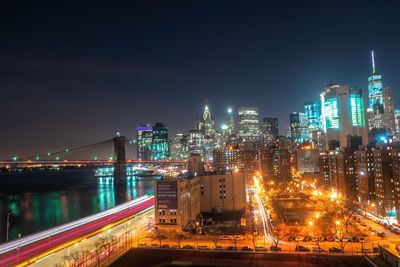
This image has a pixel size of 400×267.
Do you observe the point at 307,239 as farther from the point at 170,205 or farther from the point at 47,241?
the point at 47,241

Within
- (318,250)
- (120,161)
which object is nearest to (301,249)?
(318,250)

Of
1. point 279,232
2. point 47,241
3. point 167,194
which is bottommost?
point 279,232

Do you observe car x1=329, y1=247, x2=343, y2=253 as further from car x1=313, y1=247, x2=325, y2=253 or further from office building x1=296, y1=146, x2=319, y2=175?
office building x1=296, y1=146, x2=319, y2=175

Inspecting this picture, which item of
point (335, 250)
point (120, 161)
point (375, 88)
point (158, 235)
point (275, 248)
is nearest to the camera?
point (335, 250)

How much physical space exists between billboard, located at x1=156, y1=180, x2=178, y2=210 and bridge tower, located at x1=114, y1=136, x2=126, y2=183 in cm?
4823

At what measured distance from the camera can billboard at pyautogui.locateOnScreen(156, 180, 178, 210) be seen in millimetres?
18781

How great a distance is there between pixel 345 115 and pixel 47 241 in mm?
67128

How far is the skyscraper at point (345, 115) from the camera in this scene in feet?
229

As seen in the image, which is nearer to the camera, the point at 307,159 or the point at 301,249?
the point at 301,249

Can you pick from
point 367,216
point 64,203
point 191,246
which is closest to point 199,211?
point 191,246

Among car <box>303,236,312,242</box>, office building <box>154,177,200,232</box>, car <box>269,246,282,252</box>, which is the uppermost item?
office building <box>154,177,200,232</box>

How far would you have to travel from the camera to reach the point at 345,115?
71250 millimetres

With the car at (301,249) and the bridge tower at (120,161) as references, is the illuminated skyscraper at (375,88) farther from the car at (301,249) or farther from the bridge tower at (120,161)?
the car at (301,249)

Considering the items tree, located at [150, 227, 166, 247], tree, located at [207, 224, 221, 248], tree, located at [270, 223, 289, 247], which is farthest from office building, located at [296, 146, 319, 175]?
tree, located at [150, 227, 166, 247]
